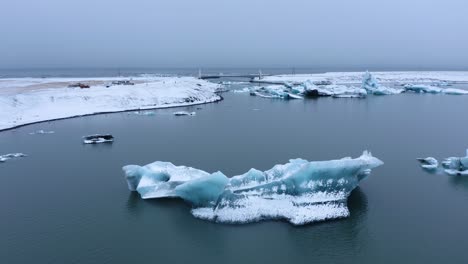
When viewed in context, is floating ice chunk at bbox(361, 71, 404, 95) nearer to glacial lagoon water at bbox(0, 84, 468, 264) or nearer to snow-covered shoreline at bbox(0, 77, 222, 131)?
snow-covered shoreline at bbox(0, 77, 222, 131)

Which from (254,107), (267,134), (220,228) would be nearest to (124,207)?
(220,228)

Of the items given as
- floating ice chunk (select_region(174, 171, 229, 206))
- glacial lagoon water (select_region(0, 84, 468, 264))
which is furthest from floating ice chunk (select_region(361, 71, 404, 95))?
floating ice chunk (select_region(174, 171, 229, 206))

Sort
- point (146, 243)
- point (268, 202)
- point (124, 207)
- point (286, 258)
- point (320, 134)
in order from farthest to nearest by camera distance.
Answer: point (320, 134)
point (124, 207)
point (268, 202)
point (146, 243)
point (286, 258)

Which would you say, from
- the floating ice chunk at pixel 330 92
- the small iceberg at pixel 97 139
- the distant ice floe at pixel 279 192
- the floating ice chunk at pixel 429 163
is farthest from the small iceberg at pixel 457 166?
the floating ice chunk at pixel 330 92

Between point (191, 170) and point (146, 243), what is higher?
point (191, 170)

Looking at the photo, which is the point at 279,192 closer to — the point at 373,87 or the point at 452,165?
the point at 452,165

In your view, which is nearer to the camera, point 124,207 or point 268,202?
point 268,202

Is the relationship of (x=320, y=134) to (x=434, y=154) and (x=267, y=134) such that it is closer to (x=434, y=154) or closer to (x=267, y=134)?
(x=267, y=134)
